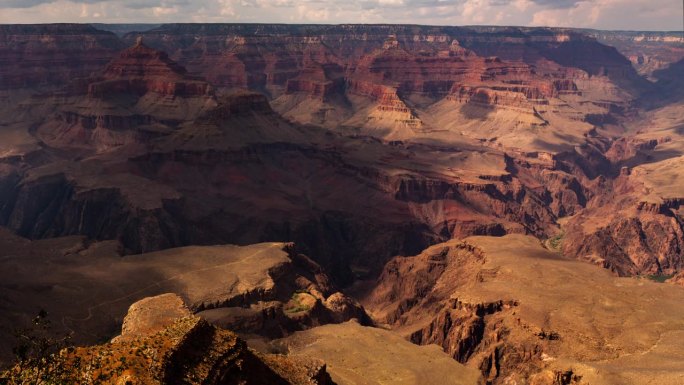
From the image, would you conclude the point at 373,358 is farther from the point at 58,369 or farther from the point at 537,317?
the point at 58,369

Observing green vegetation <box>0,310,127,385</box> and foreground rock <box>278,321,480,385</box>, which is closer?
green vegetation <box>0,310,127,385</box>

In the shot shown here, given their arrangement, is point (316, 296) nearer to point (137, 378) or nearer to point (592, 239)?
point (137, 378)

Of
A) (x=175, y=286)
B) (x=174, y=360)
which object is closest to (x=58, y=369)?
(x=174, y=360)

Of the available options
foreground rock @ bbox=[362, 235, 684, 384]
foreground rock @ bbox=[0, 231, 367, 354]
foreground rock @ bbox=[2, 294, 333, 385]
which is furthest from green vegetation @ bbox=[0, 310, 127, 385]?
foreground rock @ bbox=[362, 235, 684, 384]

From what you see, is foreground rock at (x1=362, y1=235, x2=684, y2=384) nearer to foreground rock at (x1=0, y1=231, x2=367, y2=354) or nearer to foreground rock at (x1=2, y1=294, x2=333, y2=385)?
foreground rock at (x1=0, y1=231, x2=367, y2=354)

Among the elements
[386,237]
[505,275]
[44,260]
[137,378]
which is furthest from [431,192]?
[137,378]
